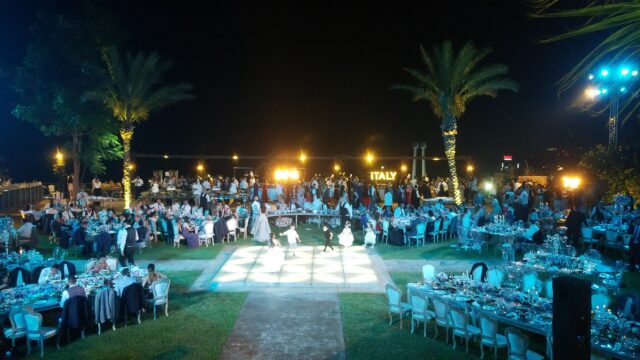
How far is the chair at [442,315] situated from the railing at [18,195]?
27.0m

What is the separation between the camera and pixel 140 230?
1833 centimetres

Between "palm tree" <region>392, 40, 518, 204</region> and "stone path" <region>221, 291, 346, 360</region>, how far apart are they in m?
15.4

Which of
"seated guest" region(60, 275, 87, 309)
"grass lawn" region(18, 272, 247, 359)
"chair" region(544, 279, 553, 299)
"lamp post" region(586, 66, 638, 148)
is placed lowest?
"grass lawn" region(18, 272, 247, 359)

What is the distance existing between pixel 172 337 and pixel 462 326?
5.85m

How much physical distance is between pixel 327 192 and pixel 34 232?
565 inches

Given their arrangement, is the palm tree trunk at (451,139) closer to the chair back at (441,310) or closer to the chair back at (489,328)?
the chair back at (441,310)

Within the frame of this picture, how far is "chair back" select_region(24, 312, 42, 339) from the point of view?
970 centimetres

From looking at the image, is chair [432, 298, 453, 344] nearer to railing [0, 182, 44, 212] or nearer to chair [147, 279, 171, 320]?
chair [147, 279, 171, 320]

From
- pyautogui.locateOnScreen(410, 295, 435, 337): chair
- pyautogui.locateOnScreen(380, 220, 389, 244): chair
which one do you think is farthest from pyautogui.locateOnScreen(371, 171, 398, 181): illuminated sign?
pyautogui.locateOnScreen(410, 295, 435, 337): chair

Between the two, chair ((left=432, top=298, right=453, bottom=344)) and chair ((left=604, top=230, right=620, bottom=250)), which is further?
chair ((left=604, top=230, right=620, bottom=250))

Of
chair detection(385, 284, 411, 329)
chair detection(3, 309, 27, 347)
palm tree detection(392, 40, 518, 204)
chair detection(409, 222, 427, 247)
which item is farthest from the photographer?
palm tree detection(392, 40, 518, 204)

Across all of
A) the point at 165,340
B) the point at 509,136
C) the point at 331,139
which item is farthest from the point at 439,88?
the point at 331,139

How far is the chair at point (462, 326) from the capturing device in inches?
382

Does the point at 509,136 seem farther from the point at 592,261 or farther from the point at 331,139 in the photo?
the point at 592,261
